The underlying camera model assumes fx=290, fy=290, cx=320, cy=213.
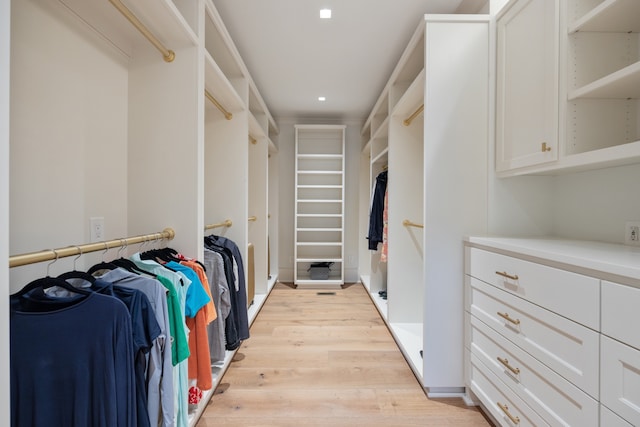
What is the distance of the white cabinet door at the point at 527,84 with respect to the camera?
1315 mm

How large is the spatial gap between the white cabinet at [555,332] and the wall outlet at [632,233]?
0.35 ft

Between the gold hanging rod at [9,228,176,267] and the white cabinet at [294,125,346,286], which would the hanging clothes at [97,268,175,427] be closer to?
the gold hanging rod at [9,228,176,267]

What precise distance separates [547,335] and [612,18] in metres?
1.28

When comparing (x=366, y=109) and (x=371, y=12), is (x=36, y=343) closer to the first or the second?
(x=371, y=12)

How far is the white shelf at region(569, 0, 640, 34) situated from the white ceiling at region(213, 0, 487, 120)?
83 cm

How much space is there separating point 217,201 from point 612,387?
2.38 metres

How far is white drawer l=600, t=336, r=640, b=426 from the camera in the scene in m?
0.81

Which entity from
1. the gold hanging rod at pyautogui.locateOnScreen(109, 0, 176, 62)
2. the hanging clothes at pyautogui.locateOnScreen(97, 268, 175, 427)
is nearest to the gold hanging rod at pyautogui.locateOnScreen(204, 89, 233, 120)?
the gold hanging rod at pyautogui.locateOnScreen(109, 0, 176, 62)

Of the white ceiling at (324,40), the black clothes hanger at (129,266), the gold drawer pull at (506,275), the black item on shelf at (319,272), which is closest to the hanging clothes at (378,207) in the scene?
the white ceiling at (324,40)

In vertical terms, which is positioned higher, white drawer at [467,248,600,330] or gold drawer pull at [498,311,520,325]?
white drawer at [467,248,600,330]

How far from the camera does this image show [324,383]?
1879mm

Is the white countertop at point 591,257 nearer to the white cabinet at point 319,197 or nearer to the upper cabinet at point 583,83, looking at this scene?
the upper cabinet at point 583,83

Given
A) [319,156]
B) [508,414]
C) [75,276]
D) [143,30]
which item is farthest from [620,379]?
[319,156]

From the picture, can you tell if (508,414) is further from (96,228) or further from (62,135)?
(62,135)
